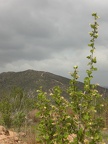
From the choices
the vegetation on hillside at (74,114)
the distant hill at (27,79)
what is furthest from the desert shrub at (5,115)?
the distant hill at (27,79)

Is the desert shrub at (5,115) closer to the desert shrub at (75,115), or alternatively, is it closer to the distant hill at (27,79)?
the desert shrub at (75,115)

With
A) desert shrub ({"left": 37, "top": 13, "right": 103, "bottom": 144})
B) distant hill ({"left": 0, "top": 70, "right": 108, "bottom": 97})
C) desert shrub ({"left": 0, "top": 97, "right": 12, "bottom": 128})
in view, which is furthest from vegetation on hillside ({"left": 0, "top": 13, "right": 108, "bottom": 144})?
distant hill ({"left": 0, "top": 70, "right": 108, "bottom": 97})

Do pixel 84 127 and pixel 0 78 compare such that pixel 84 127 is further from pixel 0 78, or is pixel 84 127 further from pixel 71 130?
pixel 0 78

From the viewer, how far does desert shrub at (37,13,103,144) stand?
7266 millimetres

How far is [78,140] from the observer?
288 inches

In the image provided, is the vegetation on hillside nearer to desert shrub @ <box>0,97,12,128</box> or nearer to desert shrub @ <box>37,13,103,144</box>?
desert shrub @ <box>37,13,103,144</box>

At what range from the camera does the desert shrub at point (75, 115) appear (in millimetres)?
7266

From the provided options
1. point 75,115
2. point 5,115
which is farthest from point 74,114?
point 5,115

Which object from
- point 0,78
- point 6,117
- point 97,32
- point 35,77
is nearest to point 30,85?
point 35,77

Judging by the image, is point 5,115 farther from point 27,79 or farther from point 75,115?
point 27,79

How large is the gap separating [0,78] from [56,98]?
105051mm

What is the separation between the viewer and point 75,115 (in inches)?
292

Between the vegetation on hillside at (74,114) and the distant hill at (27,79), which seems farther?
the distant hill at (27,79)

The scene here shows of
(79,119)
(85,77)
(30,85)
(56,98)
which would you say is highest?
(30,85)
